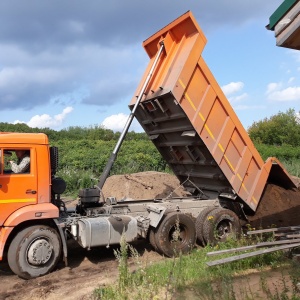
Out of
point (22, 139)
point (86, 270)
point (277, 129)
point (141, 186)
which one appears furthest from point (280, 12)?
point (277, 129)

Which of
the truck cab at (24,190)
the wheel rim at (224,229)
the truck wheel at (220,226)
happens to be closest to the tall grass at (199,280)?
the truck wheel at (220,226)

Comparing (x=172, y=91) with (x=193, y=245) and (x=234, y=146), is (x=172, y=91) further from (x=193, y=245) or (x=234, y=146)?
(x=193, y=245)

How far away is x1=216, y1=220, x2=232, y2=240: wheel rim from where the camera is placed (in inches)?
323

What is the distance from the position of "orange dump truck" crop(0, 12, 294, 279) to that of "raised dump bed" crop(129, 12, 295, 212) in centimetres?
2

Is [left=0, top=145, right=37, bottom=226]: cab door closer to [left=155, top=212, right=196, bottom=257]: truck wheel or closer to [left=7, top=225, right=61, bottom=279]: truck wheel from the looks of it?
[left=7, top=225, right=61, bottom=279]: truck wheel

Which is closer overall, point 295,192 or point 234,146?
point 234,146

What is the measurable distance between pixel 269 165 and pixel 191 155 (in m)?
1.72

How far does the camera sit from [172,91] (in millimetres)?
7176

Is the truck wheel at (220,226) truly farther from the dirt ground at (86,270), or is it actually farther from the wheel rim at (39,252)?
the wheel rim at (39,252)

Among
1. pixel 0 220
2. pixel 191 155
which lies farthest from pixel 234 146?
pixel 0 220

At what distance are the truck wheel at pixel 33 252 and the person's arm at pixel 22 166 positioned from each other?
97 cm

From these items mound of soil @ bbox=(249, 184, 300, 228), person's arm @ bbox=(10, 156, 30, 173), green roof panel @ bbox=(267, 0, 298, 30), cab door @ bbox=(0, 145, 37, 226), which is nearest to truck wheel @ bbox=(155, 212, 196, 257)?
mound of soil @ bbox=(249, 184, 300, 228)

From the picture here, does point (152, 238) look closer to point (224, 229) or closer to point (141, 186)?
point (224, 229)

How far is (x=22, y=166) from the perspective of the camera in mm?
6703
